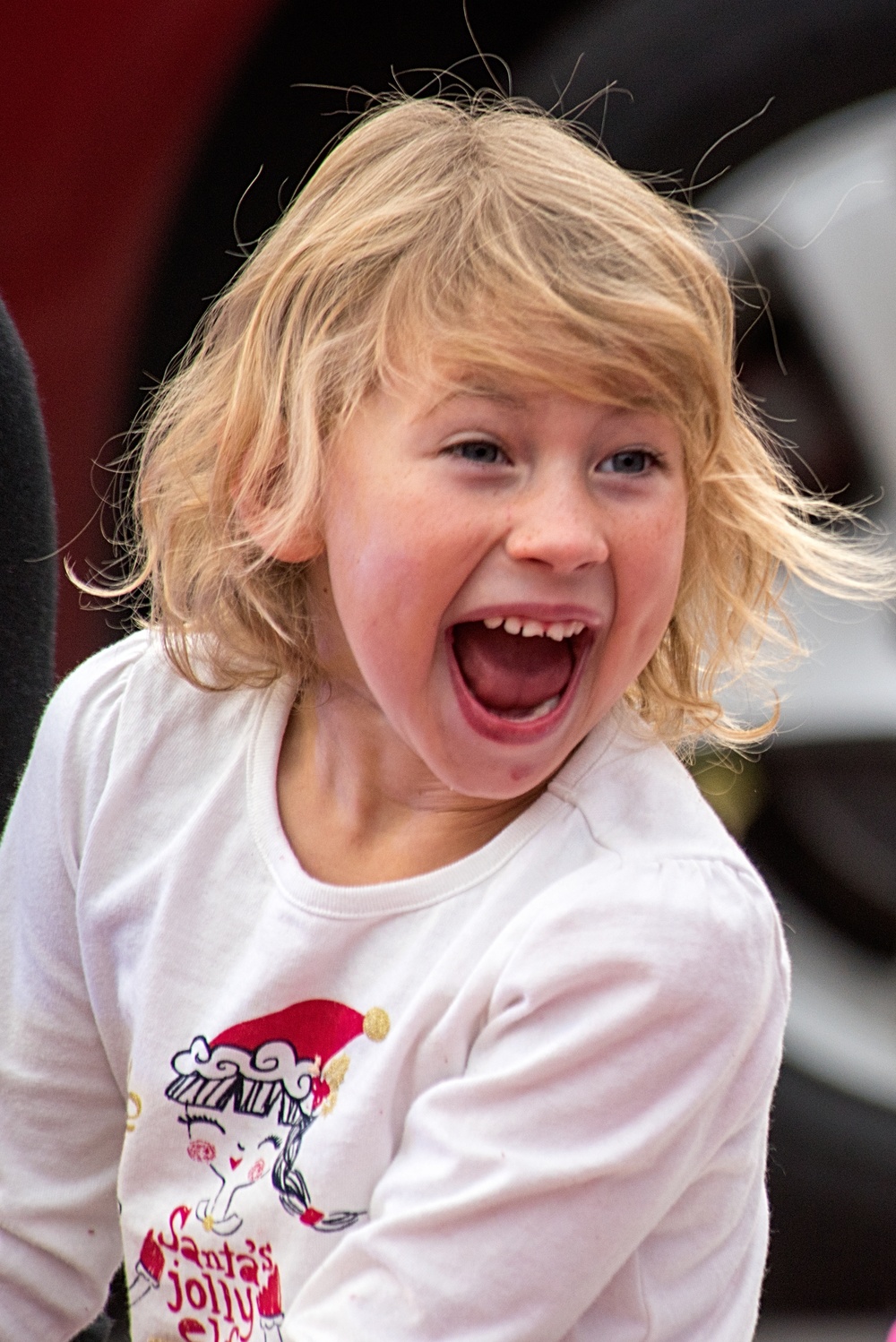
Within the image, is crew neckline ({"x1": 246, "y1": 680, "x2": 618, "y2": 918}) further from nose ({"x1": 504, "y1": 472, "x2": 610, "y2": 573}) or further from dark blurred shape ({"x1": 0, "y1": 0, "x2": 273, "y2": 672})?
dark blurred shape ({"x1": 0, "y1": 0, "x2": 273, "y2": 672})

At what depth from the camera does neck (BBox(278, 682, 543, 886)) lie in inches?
58.2

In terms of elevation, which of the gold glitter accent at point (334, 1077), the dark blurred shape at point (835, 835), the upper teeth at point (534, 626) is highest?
the upper teeth at point (534, 626)

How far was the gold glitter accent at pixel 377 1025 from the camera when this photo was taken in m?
1.39

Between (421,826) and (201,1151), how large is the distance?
0.96 ft

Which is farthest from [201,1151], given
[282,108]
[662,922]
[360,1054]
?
[282,108]

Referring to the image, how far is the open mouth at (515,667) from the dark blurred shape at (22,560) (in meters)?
0.40

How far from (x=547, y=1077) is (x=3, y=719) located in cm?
59

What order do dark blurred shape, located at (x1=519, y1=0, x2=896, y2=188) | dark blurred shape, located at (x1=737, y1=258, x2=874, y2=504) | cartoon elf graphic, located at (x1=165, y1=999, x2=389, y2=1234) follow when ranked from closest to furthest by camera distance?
cartoon elf graphic, located at (x1=165, y1=999, x2=389, y2=1234) → dark blurred shape, located at (x1=519, y1=0, x2=896, y2=188) → dark blurred shape, located at (x1=737, y1=258, x2=874, y2=504)

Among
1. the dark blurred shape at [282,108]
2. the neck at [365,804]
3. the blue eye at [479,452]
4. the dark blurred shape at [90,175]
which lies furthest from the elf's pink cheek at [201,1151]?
the dark blurred shape at [282,108]

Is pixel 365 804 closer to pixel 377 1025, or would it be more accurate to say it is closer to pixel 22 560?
pixel 377 1025

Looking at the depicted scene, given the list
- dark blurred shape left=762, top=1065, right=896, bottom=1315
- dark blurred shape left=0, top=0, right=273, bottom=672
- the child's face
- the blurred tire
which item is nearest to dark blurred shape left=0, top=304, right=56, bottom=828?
the child's face

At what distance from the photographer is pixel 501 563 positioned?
1329 mm

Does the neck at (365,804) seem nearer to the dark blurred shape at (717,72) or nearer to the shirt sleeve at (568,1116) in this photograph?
the shirt sleeve at (568,1116)

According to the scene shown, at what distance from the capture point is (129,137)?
247 cm
